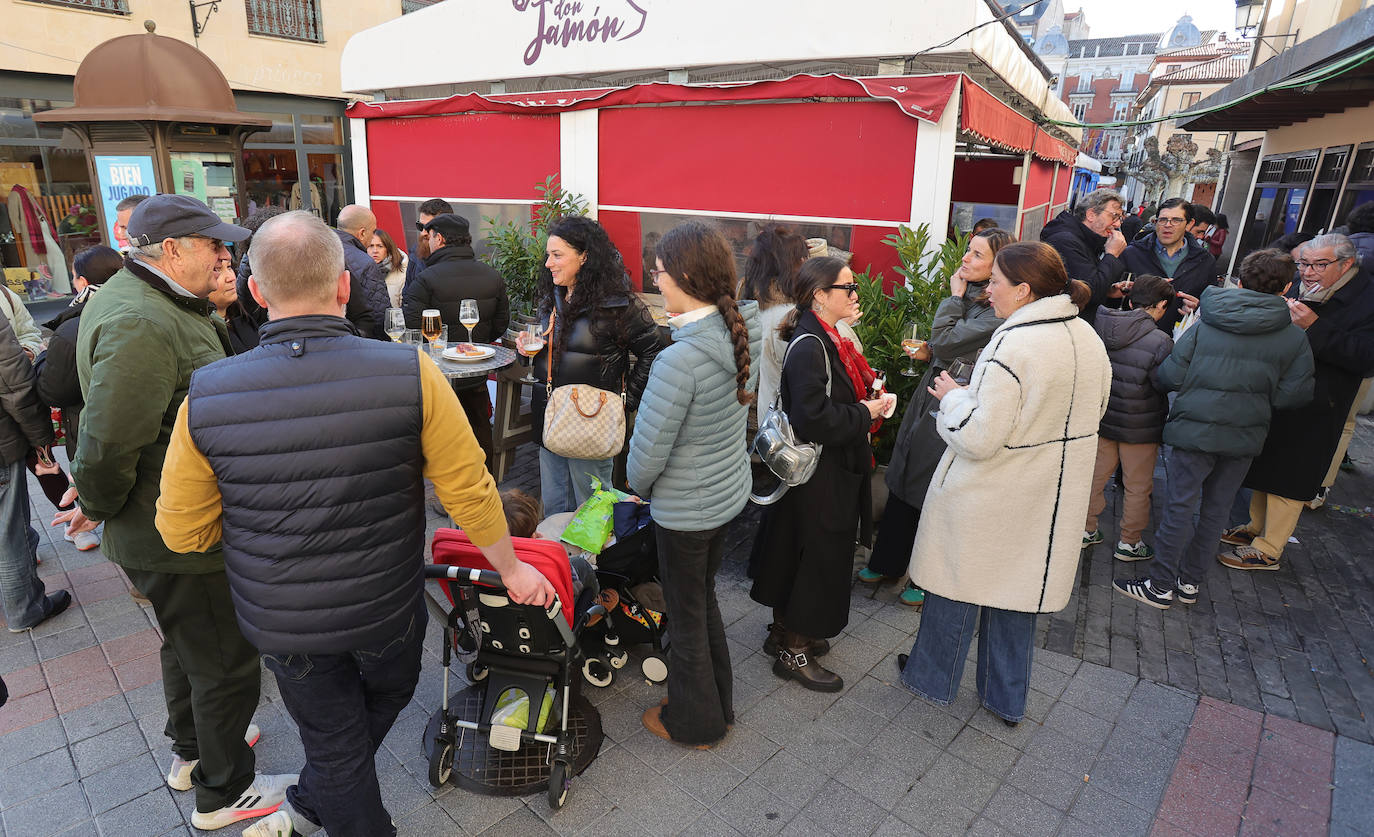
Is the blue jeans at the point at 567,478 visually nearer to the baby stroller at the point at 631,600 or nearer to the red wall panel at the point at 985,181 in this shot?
the baby stroller at the point at 631,600

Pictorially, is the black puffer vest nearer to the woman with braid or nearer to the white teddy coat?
the woman with braid

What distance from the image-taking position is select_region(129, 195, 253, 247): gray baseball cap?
7.82 feet

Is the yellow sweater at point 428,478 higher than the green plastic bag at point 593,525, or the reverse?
the yellow sweater at point 428,478

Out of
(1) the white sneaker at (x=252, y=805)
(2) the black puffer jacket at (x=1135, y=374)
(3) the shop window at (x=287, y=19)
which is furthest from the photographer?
(3) the shop window at (x=287, y=19)

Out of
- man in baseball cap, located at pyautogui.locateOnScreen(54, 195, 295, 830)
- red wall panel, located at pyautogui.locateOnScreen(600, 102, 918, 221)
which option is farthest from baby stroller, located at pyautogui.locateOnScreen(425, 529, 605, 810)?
red wall panel, located at pyautogui.locateOnScreen(600, 102, 918, 221)

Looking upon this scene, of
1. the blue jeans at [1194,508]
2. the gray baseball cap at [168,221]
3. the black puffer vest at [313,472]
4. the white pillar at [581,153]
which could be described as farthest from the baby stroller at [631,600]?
the white pillar at [581,153]

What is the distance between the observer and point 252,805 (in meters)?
2.56

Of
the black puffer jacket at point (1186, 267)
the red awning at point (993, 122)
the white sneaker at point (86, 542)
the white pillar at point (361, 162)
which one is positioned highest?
the red awning at point (993, 122)

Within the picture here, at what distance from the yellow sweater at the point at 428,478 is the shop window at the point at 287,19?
15.6 m

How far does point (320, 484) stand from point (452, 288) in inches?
129

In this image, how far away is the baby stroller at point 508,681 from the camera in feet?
8.29

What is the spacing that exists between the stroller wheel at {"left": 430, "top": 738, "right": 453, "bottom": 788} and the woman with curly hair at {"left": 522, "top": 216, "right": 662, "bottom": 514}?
1699 millimetres

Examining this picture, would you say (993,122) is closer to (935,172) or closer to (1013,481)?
(935,172)

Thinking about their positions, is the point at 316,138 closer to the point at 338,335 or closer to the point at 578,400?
the point at 578,400
